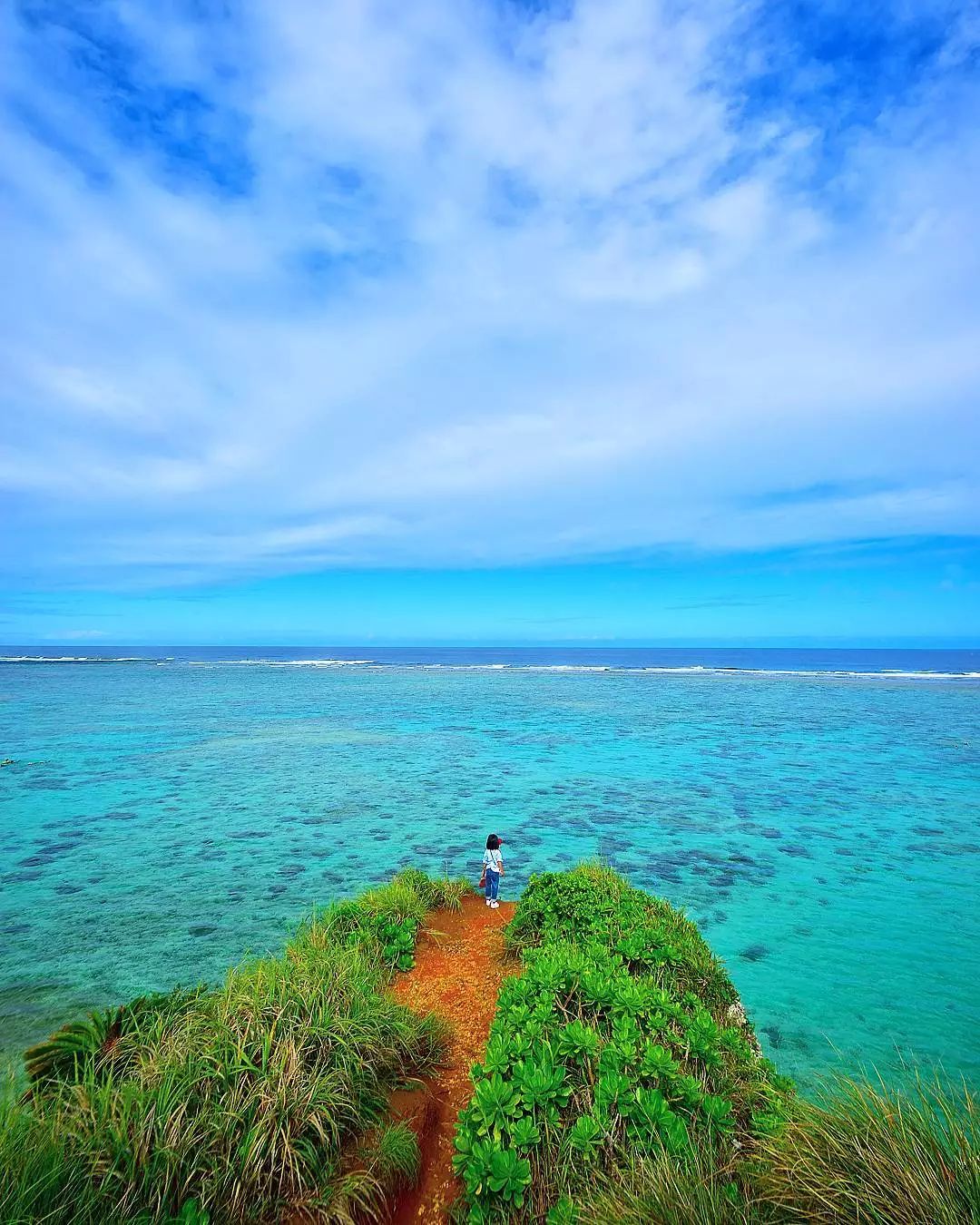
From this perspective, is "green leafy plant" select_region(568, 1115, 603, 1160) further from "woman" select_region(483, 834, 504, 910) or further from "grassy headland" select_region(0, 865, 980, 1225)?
"woman" select_region(483, 834, 504, 910)

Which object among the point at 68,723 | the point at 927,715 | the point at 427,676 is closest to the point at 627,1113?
the point at 68,723

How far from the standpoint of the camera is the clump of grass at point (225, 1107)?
3812 millimetres

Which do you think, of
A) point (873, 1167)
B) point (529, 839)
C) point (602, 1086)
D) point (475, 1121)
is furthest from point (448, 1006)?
point (529, 839)

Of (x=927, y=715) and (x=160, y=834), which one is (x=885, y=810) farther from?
(x=927, y=715)

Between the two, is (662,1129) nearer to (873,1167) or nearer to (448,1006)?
(873,1167)

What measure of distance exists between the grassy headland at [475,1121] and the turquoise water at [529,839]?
4649 millimetres

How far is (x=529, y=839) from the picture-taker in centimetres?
1742

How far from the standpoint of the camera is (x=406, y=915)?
9664mm

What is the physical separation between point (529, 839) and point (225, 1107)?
13.7 m

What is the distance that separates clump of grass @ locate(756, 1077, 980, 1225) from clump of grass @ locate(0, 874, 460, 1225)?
2.83 m

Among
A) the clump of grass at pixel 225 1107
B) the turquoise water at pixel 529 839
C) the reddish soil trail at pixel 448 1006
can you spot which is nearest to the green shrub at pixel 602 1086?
the reddish soil trail at pixel 448 1006

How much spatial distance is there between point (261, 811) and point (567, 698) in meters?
41.5

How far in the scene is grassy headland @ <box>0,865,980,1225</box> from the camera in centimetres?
359

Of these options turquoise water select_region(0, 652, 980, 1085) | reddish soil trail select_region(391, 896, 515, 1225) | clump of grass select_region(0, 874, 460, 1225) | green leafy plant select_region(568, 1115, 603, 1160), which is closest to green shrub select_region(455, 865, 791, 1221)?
green leafy plant select_region(568, 1115, 603, 1160)
